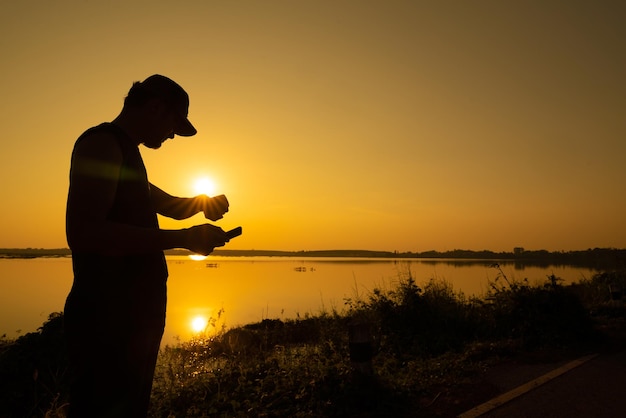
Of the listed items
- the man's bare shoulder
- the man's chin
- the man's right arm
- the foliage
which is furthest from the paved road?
the foliage

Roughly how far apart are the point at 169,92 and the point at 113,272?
3.19 ft

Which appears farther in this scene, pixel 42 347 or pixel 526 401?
pixel 42 347

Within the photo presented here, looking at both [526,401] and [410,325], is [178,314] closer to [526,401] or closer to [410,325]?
[410,325]

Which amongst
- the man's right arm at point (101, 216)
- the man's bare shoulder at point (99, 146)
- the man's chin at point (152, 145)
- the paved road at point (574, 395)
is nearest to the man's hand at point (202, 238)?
the man's right arm at point (101, 216)

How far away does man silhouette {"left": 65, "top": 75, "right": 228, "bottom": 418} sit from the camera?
179 centimetres

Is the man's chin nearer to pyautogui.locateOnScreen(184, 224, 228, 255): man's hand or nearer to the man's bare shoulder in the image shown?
the man's bare shoulder

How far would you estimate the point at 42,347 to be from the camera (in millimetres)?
6516

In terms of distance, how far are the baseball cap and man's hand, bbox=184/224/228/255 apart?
0.72 m

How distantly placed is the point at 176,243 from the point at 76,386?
0.74m

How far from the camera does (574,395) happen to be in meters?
5.04

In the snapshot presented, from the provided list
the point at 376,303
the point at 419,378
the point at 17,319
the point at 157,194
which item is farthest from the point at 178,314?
the point at 157,194

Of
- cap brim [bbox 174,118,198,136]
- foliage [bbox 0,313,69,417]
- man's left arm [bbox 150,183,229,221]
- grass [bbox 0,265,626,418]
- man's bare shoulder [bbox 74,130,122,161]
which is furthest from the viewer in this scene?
foliage [bbox 0,313,69,417]

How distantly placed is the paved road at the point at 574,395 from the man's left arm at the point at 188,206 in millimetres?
3668

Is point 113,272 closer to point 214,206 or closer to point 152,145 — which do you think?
point 152,145
